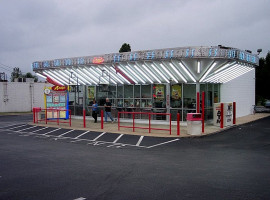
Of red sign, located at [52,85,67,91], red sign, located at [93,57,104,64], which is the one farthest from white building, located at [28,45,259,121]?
red sign, located at [52,85,67,91]

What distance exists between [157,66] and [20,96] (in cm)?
2630

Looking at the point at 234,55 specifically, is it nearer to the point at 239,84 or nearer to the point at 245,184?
the point at 239,84

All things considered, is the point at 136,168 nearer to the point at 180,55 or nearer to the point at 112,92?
the point at 180,55

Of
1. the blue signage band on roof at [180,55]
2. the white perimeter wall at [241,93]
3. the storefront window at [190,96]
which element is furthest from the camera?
the white perimeter wall at [241,93]

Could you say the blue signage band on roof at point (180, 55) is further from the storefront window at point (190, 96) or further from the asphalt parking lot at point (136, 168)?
the asphalt parking lot at point (136, 168)

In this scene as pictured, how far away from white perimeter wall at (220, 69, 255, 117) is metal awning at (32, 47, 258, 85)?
1.16m

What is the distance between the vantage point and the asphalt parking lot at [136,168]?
18.8 feet

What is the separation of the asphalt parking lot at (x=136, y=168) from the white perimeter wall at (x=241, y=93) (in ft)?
27.0

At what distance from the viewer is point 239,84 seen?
77.2 feet

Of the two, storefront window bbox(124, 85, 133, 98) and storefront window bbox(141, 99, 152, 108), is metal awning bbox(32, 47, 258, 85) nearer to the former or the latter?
storefront window bbox(124, 85, 133, 98)

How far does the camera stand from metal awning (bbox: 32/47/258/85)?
15242mm

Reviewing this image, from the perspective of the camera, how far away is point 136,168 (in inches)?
305

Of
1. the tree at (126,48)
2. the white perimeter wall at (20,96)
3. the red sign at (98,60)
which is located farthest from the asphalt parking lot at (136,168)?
the tree at (126,48)

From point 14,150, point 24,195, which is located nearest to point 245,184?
point 24,195
